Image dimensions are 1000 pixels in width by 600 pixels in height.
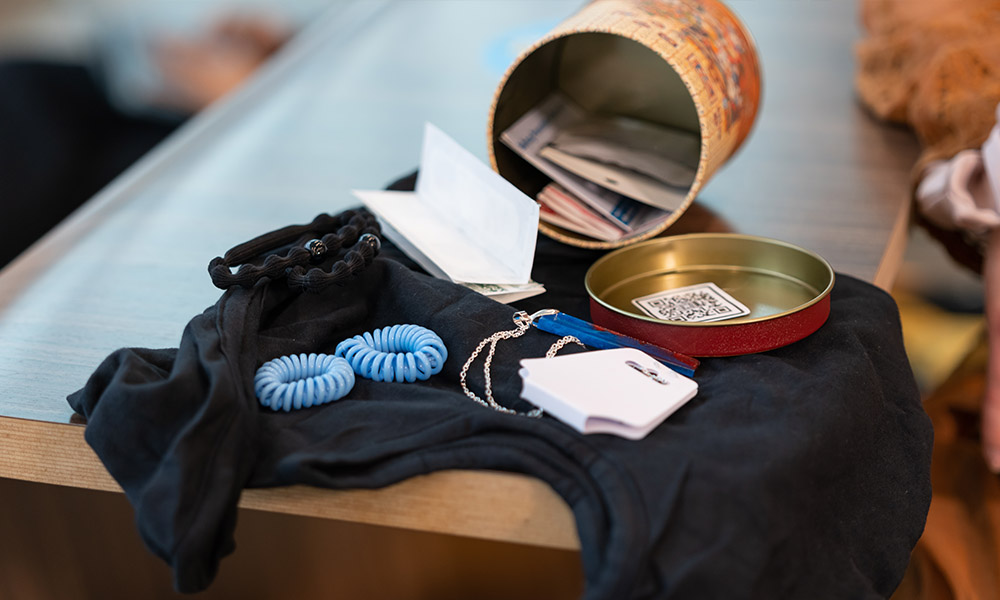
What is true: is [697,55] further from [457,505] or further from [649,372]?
[457,505]

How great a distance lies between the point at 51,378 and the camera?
772mm

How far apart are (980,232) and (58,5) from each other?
2890 millimetres

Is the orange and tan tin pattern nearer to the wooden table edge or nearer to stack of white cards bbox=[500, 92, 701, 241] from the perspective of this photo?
stack of white cards bbox=[500, 92, 701, 241]

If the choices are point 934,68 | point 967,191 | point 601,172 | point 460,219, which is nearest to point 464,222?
point 460,219

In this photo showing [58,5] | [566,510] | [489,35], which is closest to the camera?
[566,510]

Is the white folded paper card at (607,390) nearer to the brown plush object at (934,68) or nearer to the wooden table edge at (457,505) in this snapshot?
the wooden table edge at (457,505)

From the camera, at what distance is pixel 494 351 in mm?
710

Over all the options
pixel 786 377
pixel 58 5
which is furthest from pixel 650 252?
pixel 58 5

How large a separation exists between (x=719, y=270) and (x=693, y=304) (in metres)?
0.09

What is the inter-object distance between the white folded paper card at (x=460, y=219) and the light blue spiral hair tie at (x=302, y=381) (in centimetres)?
16

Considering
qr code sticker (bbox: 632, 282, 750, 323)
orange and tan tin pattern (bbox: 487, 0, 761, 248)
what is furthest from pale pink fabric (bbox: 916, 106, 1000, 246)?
qr code sticker (bbox: 632, 282, 750, 323)

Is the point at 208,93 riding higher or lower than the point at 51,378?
lower

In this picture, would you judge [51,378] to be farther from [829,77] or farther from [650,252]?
[829,77]

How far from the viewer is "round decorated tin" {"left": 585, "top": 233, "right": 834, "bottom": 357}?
708mm
